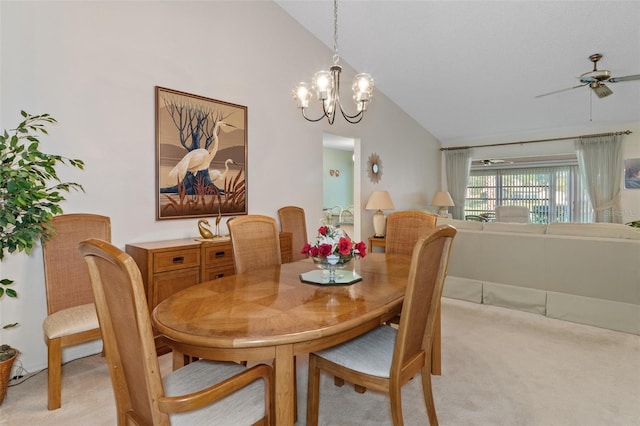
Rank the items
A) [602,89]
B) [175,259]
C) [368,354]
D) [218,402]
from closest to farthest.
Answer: [218,402] → [368,354] → [175,259] → [602,89]

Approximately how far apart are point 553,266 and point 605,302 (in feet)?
1.55

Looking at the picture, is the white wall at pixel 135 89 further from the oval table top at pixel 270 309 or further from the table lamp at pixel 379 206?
the oval table top at pixel 270 309

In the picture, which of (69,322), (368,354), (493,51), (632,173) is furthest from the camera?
(632,173)

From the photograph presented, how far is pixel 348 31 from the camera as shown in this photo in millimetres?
4516

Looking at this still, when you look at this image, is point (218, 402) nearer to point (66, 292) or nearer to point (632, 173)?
point (66, 292)

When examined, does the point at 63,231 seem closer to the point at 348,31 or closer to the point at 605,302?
the point at 348,31

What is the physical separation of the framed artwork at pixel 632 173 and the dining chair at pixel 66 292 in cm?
694

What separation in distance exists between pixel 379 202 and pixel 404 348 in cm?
392

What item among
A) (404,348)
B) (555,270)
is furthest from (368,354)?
(555,270)

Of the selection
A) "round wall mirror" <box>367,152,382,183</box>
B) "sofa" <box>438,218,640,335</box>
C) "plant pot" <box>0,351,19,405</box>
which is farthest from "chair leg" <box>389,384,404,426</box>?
"round wall mirror" <box>367,152,382,183</box>

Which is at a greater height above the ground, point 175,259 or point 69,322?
point 175,259

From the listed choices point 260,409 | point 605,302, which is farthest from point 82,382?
point 605,302

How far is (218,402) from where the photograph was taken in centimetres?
129

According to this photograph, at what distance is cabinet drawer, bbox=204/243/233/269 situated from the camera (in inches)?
119
